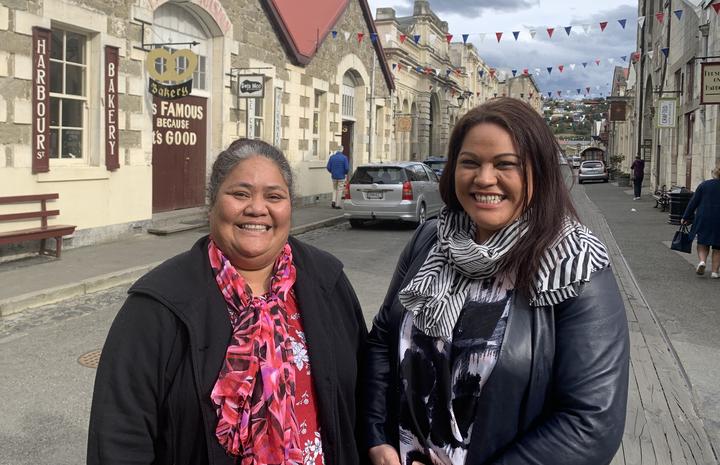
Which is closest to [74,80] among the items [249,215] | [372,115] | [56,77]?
[56,77]

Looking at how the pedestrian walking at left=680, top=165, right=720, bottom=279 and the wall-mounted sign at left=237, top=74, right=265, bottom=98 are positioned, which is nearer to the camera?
the pedestrian walking at left=680, top=165, right=720, bottom=279

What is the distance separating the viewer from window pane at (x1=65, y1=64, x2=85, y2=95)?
11211 mm

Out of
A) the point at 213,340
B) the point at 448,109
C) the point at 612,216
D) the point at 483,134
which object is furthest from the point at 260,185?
the point at 448,109

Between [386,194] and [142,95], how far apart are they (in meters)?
5.85

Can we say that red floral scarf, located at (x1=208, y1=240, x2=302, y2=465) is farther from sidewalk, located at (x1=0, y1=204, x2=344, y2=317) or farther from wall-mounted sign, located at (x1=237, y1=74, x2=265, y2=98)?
wall-mounted sign, located at (x1=237, y1=74, x2=265, y2=98)

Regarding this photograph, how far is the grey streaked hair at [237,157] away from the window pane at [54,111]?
1004 cm

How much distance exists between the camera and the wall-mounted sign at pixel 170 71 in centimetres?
1215

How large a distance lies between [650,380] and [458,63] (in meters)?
49.9

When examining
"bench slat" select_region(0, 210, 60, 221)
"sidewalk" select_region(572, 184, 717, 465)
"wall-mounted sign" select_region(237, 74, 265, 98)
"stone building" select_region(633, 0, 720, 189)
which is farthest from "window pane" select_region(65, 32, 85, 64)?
"stone building" select_region(633, 0, 720, 189)

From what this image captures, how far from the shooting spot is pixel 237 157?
2119 mm

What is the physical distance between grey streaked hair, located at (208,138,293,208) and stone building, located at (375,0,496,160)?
27483mm

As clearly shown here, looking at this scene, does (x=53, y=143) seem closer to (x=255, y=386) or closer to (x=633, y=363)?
(x=633, y=363)

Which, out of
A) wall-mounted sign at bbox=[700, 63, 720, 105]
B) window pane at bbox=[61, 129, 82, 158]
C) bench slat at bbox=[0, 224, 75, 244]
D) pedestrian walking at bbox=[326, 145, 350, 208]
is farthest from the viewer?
pedestrian walking at bbox=[326, 145, 350, 208]

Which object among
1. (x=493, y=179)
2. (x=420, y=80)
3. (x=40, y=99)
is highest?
(x=420, y=80)
